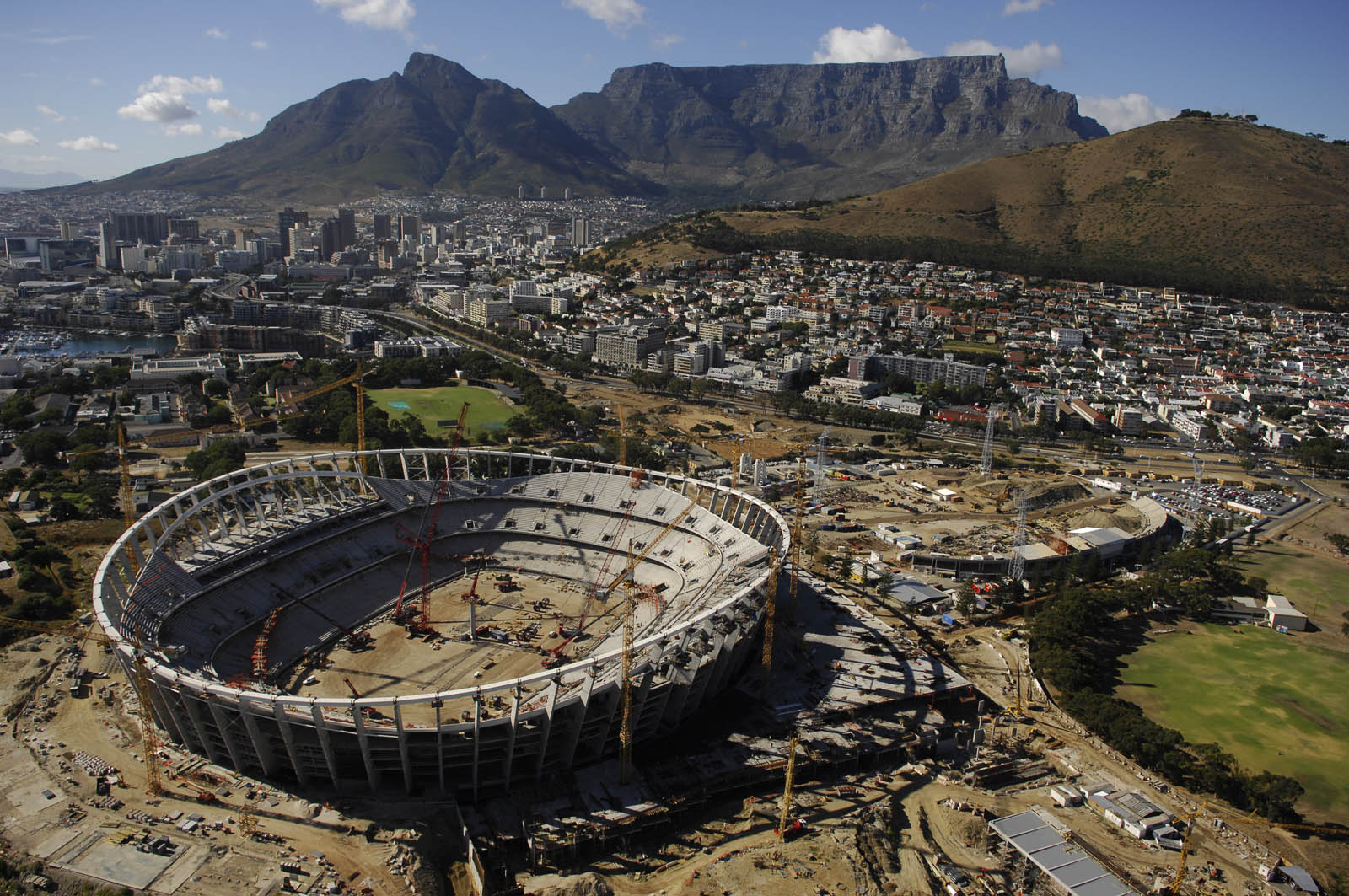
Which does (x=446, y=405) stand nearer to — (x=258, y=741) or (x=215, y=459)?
(x=215, y=459)

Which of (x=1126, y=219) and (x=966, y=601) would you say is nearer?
(x=966, y=601)

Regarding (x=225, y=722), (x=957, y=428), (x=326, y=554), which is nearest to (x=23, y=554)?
(x=326, y=554)

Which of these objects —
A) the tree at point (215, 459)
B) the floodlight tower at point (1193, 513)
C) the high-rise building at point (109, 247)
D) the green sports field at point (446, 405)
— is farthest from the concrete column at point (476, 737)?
the high-rise building at point (109, 247)

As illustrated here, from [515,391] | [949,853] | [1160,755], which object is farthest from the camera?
[515,391]

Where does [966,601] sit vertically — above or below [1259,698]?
above

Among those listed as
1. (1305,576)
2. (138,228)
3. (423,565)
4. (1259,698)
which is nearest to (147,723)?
(423,565)

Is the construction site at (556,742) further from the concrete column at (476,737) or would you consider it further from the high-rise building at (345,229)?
the high-rise building at (345,229)

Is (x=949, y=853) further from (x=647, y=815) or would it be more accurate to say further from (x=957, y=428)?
(x=957, y=428)
